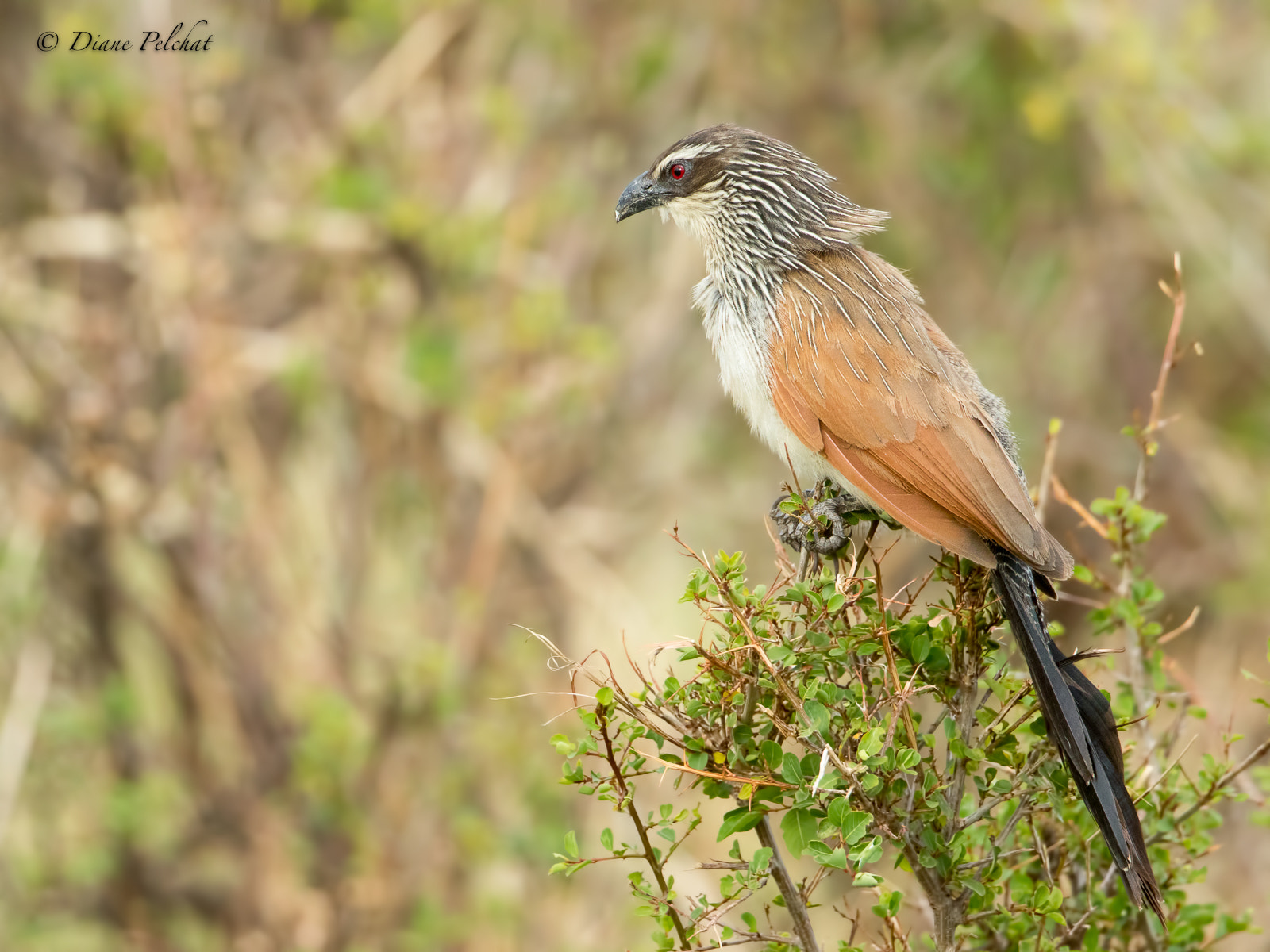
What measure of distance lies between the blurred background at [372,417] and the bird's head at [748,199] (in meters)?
1.76

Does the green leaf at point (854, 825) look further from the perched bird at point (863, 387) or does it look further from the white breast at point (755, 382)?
the white breast at point (755, 382)

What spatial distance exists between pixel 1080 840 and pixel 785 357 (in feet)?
3.84

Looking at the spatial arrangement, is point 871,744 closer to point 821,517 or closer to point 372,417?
point 821,517

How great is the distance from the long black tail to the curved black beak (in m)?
1.66

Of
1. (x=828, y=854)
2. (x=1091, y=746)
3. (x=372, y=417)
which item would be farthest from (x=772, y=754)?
(x=372, y=417)

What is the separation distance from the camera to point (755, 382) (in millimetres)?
2842

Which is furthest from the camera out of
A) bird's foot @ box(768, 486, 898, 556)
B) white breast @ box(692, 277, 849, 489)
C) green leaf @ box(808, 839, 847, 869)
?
white breast @ box(692, 277, 849, 489)

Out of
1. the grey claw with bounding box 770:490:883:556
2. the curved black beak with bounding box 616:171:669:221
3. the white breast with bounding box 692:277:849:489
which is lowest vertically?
the grey claw with bounding box 770:490:883:556

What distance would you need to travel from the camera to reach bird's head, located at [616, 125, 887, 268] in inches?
120

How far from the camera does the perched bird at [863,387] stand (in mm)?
1869

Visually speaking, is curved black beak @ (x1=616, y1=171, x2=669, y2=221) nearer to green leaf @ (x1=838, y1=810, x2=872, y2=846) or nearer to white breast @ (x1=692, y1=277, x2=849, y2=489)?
white breast @ (x1=692, y1=277, x2=849, y2=489)

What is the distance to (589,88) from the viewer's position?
5965 mm

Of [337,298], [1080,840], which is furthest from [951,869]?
[337,298]

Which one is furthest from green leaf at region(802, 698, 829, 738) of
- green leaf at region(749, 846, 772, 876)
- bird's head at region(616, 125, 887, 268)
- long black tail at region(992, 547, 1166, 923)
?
bird's head at region(616, 125, 887, 268)
